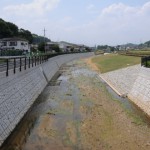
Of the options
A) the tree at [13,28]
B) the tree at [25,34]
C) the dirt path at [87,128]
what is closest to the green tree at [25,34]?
the tree at [25,34]

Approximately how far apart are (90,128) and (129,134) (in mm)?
2156

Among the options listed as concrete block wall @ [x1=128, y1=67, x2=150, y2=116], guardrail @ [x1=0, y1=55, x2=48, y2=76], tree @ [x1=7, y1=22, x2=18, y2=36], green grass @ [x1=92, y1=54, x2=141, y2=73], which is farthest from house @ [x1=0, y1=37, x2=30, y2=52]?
concrete block wall @ [x1=128, y1=67, x2=150, y2=116]

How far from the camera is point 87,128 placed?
17.4m

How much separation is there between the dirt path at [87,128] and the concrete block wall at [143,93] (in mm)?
1256

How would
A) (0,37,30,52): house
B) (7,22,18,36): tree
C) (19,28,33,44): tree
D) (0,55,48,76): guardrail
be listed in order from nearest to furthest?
1. (0,55,48,76): guardrail
2. (0,37,30,52): house
3. (7,22,18,36): tree
4. (19,28,33,44): tree

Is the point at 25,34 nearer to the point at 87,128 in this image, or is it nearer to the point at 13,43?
the point at 13,43

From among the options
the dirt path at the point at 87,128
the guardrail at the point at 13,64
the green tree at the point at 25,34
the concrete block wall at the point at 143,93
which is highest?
the green tree at the point at 25,34

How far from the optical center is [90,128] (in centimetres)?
1739

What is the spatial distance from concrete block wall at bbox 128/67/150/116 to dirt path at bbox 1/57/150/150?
1256mm

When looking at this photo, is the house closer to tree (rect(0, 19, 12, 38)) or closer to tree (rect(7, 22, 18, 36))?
tree (rect(0, 19, 12, 38))

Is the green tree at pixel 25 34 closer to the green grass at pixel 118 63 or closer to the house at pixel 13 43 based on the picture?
the house at pixel 13 43

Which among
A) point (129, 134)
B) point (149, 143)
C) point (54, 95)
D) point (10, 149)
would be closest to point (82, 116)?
point (129, 134)

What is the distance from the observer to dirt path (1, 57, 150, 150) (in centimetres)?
1457

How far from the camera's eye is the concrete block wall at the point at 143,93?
2128 cm
